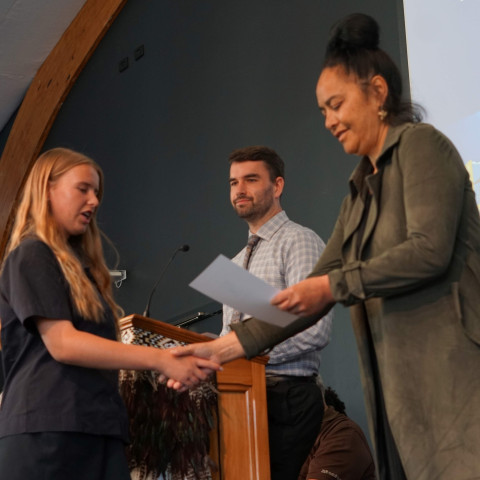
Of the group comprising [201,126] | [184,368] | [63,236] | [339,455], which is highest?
[201,126]

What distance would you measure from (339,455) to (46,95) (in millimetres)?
5860

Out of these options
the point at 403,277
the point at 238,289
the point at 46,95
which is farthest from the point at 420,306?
the point at 46,95

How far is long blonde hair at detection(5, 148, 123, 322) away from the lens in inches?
85.2

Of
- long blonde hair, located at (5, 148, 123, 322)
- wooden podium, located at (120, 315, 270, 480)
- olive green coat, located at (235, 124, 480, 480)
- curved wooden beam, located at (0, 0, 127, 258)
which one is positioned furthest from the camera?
curved wooden beam, located at (0, 0, 127, 258)

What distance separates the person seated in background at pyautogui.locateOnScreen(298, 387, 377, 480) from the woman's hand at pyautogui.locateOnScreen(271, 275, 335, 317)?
1754 millimetres

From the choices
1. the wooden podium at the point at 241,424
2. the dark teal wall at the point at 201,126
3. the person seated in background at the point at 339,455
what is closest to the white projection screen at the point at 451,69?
the dark teal wall at the point at 201,126

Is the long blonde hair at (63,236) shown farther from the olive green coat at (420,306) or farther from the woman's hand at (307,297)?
the olive green coat at (420,306)

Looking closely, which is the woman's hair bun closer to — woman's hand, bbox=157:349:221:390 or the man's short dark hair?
woman's hand, bbox=157:349:221:390

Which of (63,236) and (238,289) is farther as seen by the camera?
(63,236)

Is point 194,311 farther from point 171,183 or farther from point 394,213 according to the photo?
point 394,213

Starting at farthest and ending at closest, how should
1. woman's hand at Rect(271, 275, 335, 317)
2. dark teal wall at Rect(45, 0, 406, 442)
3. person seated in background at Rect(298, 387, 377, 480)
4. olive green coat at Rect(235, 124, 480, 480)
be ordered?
1. dark teal wall at Rect(45, 0, 406, 442)
2. person seated in background at Rect(298, 387, 377, 480)
3. woman's hand at Rect(271, 275, 335, 317)
4. olive green coat at Rect(235, 124, 480, 480)

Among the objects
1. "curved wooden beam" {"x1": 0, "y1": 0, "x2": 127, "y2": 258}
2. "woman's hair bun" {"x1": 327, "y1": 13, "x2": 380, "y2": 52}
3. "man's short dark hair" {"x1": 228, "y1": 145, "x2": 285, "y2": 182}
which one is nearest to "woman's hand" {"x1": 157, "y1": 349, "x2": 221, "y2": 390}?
"woman's hair bun" {"x1": 327, "y1": 13, "x2": 380, "y2": 52}

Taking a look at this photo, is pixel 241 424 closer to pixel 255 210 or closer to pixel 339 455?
pixel 339 455

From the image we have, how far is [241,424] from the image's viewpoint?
9.39 ft
